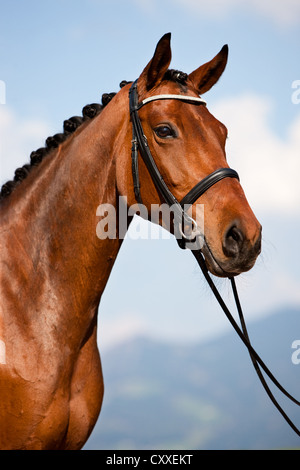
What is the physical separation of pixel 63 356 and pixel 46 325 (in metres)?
0.26

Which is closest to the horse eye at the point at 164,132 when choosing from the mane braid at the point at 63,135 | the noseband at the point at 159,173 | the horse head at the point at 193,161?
the horse head at the point at 193,161

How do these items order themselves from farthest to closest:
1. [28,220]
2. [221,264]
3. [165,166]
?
[28,220] < [165,166] < [221,264]

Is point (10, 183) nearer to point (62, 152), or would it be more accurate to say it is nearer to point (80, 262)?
point (62, 152)

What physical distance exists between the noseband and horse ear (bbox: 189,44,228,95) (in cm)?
41

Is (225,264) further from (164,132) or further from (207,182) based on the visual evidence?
(164,132)

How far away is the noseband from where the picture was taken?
3.68 meters

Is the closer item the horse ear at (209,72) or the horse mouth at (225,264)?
the horse mouth at (225,264)

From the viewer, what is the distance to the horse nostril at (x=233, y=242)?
3.50m

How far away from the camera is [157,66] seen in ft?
13.3

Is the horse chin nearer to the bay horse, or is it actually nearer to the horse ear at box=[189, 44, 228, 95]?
the bay horse

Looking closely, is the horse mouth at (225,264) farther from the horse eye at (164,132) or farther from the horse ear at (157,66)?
the horse ear at (157,66)

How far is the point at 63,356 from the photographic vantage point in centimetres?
390

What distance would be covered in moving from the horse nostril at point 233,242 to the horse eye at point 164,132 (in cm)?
86
